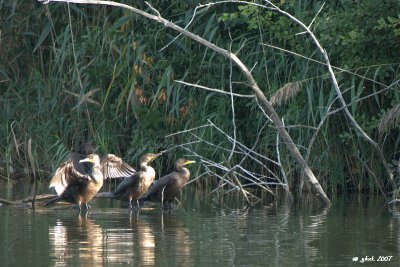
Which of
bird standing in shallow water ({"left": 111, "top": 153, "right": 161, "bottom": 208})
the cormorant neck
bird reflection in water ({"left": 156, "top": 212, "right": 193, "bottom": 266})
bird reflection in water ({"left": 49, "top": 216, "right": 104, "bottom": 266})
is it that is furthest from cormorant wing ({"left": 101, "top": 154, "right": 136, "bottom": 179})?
bird reflection in water ({"left": 49, "top": 216, "right": 104, "bottom": 266})

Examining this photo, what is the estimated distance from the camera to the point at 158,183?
43.2 ft

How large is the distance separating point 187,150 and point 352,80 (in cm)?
237

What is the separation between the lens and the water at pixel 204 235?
8.95 meters

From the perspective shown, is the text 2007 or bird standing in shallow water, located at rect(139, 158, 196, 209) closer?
the text 2007

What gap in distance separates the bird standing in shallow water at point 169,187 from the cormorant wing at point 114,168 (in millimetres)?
532

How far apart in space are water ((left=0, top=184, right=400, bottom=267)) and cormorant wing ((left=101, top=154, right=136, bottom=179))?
49 cm

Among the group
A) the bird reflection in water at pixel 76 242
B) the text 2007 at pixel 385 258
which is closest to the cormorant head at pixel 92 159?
the bird reflection in water at pixel 76 242

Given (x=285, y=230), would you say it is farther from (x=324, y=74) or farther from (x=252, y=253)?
(x=324, y=74)

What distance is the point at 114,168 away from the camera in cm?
1377

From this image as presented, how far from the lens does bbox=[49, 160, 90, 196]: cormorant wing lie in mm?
12625

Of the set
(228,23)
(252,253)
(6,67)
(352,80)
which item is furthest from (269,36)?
(252,253)

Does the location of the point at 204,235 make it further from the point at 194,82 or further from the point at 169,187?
the point at 194,82

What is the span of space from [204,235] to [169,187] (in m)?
2.71

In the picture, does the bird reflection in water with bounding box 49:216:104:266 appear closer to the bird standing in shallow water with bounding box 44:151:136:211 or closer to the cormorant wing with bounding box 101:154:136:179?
the bird standing in shallow water with bounding box 44:151:136:211
